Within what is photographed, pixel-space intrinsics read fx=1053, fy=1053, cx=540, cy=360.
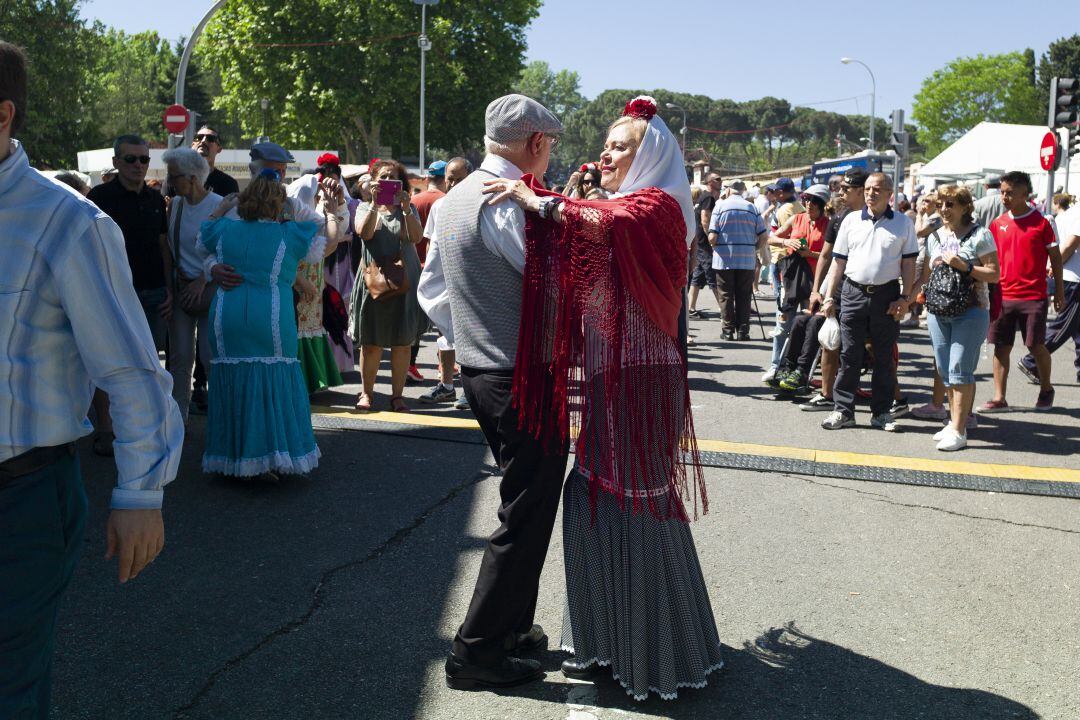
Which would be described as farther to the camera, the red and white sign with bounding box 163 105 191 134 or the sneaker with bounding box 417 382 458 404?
the red and white sign with bounding box 163 105 191 134

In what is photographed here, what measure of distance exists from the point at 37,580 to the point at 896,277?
6.35 m

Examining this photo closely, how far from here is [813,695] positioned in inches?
136

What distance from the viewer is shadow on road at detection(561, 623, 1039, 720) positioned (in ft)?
11.0

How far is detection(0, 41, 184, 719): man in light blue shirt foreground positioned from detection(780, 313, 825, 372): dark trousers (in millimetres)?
7314

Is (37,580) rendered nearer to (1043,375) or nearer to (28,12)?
(1043,375)

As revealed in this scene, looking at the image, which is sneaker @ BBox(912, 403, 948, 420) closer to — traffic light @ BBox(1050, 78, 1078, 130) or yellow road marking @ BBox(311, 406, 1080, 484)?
yellow road marking @ BBox(311, 406, 1080, 484)

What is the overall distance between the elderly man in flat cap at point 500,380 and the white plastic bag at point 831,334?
16.2ft

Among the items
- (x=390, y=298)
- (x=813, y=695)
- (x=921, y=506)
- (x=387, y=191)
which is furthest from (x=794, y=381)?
(x=813, y=695)

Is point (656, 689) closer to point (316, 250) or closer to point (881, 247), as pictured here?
point (316, 250)

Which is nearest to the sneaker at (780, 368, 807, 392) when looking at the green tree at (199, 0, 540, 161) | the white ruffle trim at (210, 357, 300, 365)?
the white ruffle trim at (210, 357, 300, 365)

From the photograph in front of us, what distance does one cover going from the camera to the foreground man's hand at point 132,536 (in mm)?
2209

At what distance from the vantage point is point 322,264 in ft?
27.3

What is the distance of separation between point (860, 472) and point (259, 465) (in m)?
3.50

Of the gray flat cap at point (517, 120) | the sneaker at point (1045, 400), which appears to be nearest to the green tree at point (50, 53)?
the sneaker at point (1045, 400)
